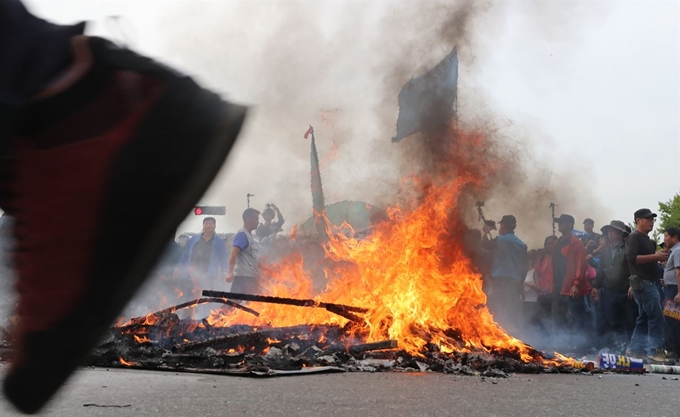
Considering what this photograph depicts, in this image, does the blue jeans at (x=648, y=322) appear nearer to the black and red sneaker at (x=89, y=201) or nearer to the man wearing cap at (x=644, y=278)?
the man wearing cap at (x=644, y=278)

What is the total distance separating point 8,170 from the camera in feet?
5.41

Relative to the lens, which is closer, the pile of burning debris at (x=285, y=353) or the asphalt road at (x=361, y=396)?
the asphalt road at (x=361, y=396)

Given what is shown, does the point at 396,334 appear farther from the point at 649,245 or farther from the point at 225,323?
the point at 649,245

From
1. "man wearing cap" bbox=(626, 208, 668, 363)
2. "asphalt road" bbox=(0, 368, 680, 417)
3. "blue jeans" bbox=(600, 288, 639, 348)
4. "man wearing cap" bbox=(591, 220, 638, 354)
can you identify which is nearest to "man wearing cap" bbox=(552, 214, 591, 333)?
"man wearing cap" bbox=(591, 220, 638, 354)

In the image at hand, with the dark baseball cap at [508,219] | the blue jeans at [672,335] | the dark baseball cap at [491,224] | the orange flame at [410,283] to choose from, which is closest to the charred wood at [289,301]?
the orange flame at [410,283]

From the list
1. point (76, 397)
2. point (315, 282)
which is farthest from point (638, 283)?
point (76, 397)

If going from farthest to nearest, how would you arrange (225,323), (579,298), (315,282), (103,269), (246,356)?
1. (579,298)
2. (315,282)
3. (225,323)
4. (246,356)
5. (103,269)

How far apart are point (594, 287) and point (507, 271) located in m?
1.53

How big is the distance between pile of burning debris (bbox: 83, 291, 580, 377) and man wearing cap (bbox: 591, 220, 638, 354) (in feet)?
12.5

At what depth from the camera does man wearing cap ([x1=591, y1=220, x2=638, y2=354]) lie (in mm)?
10797

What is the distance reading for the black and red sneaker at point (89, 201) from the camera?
1.71m

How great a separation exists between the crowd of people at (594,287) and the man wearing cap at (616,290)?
0.01m

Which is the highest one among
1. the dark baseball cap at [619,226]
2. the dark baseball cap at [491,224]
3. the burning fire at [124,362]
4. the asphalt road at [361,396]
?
the dark baseball cap at [491,224]

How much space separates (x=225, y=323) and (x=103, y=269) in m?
7.41
